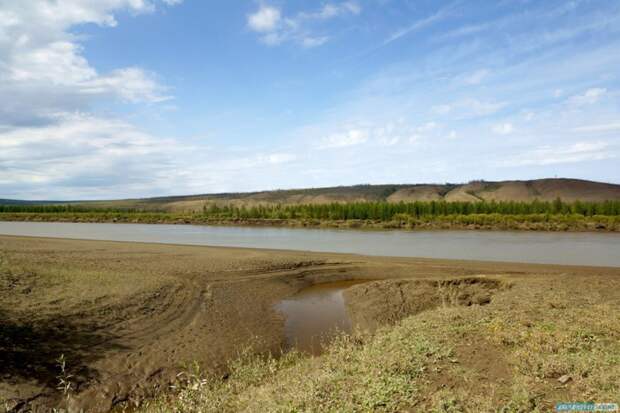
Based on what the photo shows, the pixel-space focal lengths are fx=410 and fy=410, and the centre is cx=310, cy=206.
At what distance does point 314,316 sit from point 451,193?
382ft

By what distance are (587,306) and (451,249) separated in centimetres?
1898

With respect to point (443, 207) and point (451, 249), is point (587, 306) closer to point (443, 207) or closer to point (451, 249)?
point (451, 249)

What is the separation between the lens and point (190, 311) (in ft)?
37.1

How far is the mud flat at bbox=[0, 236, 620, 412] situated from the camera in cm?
681

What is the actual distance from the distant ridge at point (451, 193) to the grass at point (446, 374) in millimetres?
101026

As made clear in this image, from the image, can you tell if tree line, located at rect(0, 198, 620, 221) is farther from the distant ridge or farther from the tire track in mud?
the tire track in mud

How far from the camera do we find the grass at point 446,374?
198 inches

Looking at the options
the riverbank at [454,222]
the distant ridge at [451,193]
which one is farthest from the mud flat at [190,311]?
the distant ridge at [451,193]

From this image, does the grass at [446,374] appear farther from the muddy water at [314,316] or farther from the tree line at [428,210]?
the tree line at [428,210]

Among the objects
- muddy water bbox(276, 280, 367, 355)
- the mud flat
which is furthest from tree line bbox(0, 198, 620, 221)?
muddy water bbox(276, 280, 367, 355)

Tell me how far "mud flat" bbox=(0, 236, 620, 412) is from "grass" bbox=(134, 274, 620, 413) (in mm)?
69

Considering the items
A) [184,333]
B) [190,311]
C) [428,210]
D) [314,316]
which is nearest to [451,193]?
[428,210]

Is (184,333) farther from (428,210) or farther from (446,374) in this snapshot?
(428,210)

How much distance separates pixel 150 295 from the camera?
1177cm
